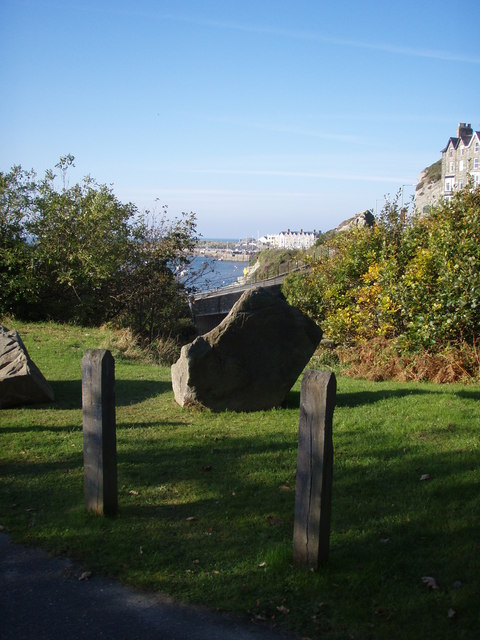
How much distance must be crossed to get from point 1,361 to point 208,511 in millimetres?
5239

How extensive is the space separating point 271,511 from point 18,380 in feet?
16.9

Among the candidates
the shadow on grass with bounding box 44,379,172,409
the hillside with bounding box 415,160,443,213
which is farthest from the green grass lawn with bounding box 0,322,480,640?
the hillside with bounding box 415,160,443,213

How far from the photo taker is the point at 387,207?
1722 centimetres

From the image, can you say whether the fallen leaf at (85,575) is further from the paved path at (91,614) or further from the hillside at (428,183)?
the hillside at (428,183)

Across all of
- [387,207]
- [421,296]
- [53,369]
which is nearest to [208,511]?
[53,369]

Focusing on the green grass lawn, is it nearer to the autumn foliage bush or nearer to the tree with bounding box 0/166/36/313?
the autumn foliage bush

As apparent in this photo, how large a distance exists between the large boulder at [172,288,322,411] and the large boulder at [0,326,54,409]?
2.09 metres

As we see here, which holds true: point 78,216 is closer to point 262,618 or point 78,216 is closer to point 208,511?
point 208,511

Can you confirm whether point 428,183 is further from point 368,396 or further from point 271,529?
point 271,529

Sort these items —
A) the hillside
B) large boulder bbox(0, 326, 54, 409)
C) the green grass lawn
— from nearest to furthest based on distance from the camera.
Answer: the green grass lawn, large boulder bbox(0, 326, 54, 409), the hillside

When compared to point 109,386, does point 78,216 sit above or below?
above

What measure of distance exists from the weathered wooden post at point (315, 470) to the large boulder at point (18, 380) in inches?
233

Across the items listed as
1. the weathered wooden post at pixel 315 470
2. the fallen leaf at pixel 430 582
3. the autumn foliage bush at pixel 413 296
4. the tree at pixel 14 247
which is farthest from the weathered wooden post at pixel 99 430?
the tree at pixel 14 247

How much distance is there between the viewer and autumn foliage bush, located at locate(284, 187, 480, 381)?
38.9 feet
